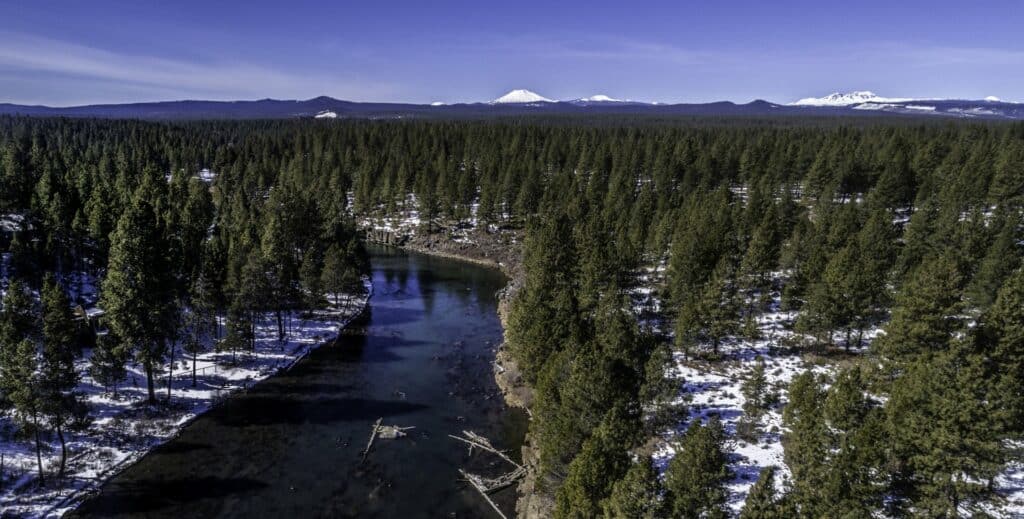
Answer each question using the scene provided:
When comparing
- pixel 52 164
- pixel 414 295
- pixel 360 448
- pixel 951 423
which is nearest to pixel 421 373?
pixel 360 448

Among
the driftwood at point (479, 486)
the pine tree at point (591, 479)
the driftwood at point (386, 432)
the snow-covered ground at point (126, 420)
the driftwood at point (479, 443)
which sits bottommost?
the driftwood at point (479, 486)

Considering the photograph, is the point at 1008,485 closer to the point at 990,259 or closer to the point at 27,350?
the point at 990,259

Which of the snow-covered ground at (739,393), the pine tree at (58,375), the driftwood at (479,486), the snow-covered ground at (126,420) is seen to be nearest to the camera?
the snow-covered ground at (126,420)

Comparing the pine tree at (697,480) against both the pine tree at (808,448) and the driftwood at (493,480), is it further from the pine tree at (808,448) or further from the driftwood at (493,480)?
the driftwood at (493,480)

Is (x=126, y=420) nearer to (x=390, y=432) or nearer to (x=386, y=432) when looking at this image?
(x=386, y=432)

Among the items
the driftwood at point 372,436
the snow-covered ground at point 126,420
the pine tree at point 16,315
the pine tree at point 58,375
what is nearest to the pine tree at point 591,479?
the driftwood at point 372,436

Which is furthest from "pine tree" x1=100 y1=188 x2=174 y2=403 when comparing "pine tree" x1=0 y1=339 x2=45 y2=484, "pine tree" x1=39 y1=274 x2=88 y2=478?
"pine tree" x1=0 y1=339 x2=45 y2=484

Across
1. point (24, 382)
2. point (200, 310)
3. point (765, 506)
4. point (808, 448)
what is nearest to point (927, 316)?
point (808, 448)

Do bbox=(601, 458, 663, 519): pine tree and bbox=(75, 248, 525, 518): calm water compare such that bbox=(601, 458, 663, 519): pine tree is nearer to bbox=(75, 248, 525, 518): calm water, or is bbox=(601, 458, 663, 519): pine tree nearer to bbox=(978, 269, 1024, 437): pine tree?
bbox=(75, 248, 525, 518): calm water
